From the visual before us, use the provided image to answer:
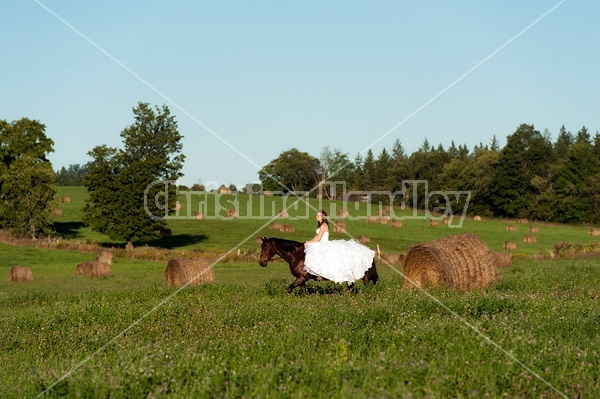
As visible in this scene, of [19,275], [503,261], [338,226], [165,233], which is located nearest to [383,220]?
[338,226]

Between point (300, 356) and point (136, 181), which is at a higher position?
point (136, 181)

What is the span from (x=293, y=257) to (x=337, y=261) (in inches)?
57.4

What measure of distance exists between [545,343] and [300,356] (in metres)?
3.48

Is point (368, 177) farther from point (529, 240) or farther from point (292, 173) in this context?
point (529, 240)

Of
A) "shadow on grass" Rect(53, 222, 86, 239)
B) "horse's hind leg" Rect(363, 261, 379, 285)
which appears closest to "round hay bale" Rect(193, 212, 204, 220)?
"shadow on grass" Rect(53, 222, 86, 239)

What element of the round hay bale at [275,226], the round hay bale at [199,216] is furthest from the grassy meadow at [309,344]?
the round hay bale at [199,216]

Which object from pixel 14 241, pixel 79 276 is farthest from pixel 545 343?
pixel 14 241

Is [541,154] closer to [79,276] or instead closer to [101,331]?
[79,276]

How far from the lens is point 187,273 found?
2789 centimetres

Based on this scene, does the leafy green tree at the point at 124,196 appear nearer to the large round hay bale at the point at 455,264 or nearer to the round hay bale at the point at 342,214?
the round hay bale at the point at 342,214

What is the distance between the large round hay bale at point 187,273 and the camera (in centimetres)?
2778

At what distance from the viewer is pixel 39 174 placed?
A: 65562 mm

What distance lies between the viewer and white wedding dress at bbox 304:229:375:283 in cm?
1753

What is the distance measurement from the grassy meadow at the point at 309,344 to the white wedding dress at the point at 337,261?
682 millimetres
